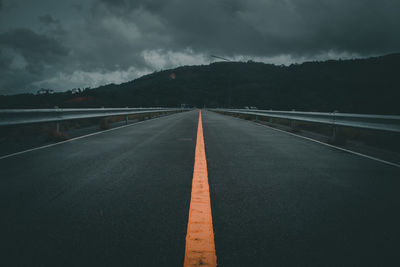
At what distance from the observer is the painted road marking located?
166 centimetres

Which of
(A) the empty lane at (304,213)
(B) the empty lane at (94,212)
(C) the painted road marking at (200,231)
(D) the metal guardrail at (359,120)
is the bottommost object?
(A) the empty lane at (304,213)

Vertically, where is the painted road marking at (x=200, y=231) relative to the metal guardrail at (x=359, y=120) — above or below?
below

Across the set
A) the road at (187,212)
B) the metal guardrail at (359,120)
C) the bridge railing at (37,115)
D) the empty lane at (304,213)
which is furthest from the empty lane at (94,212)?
the metal guardrail at (359,120)

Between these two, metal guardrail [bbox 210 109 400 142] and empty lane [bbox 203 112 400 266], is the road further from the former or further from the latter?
metal guardrail [bbox 210 109 400 142]

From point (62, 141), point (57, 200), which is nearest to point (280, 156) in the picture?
point (57, 200)

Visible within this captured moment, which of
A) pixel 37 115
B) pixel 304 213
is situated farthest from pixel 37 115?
pixel 304 213

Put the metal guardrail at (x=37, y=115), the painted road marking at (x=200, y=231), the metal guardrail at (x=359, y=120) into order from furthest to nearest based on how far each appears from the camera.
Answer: the metal guardrail at (x=37, y=115) < the metal guardrail at (x=359, y=120) < the painted road marking at (x=200, y=231)

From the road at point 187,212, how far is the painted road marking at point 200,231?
0.05 metres

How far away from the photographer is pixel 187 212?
7.91 feet

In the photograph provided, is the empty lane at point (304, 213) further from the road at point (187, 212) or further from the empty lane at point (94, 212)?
the empty lane at point (94, 212)

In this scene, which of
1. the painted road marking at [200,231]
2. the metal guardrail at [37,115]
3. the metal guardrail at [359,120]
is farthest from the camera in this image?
the metal guardrail at [37,115]

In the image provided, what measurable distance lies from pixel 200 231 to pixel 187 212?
1.33 feet

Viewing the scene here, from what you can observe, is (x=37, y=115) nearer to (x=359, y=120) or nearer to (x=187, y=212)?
(x=187, y=212)

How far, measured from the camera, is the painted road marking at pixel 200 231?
1.66 m
